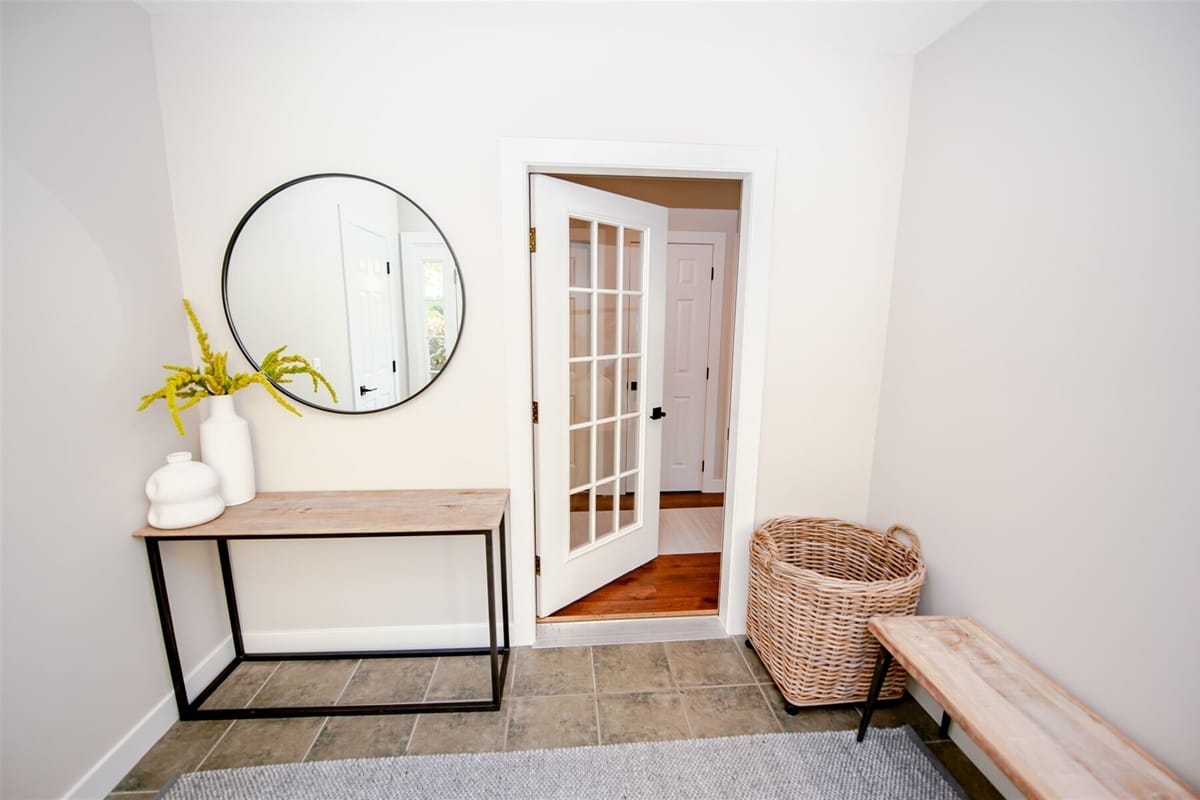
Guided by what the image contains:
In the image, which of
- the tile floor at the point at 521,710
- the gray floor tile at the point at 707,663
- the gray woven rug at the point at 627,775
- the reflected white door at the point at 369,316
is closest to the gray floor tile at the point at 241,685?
the tile floor at the point at 521,710

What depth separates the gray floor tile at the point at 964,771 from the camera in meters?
1.38

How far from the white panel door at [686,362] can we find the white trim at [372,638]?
2.16 m

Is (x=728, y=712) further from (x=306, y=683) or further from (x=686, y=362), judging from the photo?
(x=686, y=362)

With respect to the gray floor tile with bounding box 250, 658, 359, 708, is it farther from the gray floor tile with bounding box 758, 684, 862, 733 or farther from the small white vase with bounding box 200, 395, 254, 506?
the gray floor tile with bounding box 758, 684, 862, 733

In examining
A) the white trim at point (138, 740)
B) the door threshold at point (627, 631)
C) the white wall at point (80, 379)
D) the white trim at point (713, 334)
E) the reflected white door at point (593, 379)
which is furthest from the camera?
the white trim at point (713, 334)

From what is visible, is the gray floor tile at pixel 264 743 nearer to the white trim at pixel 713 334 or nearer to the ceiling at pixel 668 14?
the ceiling at pixel 668 14

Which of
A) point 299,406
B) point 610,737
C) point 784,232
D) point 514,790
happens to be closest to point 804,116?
point 784,232

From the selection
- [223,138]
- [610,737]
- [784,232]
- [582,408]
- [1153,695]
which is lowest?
[610,737]

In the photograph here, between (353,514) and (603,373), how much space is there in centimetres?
120

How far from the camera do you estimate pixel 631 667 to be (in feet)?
6.11

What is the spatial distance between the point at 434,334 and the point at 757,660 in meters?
1.84

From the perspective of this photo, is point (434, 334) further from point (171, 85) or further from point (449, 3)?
point (171, 85)

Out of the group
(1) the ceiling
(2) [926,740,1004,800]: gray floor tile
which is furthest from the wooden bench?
(1) the ceiling

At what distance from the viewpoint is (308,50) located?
60.6 inches
